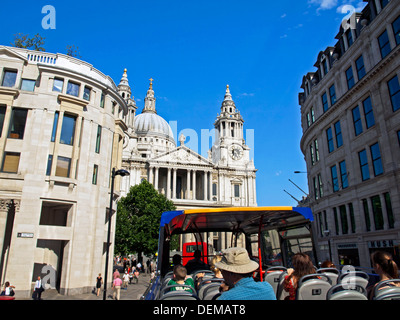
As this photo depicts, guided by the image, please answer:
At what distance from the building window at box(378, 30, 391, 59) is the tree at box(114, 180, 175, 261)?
3478cm

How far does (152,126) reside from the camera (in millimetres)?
98812

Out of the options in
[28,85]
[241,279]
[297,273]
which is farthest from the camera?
[28,85]

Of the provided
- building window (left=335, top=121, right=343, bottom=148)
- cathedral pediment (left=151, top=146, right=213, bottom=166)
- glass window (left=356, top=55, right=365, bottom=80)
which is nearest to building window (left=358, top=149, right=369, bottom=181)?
building window (left=335, top=121, right=343, bottom=148)

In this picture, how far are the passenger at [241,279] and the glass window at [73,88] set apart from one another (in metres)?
23.3

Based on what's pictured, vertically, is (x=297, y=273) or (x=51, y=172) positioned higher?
(x=51, y=172)

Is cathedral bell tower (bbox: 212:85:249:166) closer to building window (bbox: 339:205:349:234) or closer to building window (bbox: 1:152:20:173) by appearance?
building window (bbox: 339:205:349:234)

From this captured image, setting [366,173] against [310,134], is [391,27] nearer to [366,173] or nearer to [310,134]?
[366,173]

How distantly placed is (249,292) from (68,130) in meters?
22.8

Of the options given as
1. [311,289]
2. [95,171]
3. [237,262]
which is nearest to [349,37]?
[95,171]

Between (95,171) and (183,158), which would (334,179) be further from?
(183,158)

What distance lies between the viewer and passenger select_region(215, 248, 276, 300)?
10.6 ft

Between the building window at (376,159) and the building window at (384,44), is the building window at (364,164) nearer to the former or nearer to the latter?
the building window at (376,159)

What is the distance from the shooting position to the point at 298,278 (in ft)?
16.3
